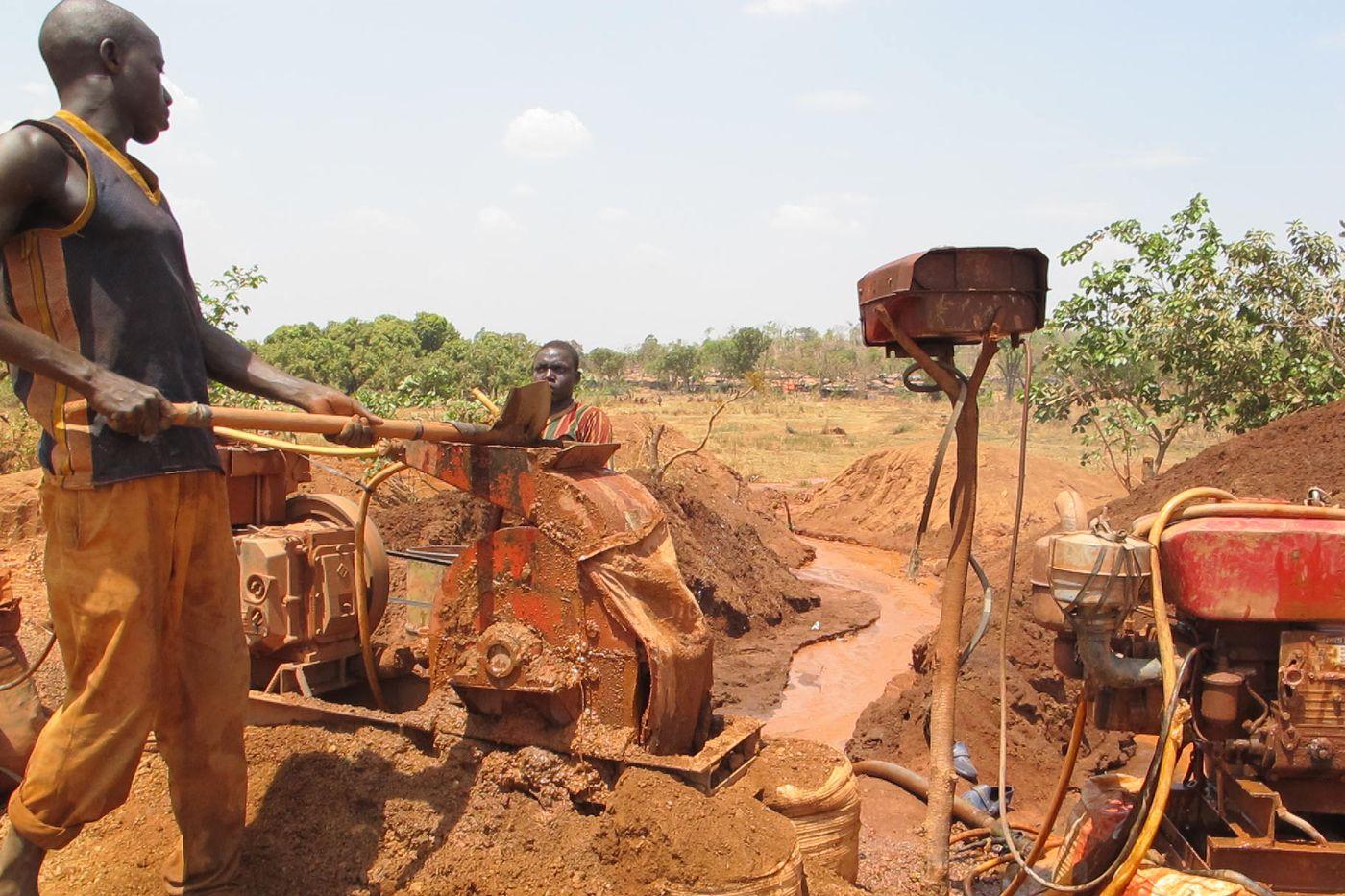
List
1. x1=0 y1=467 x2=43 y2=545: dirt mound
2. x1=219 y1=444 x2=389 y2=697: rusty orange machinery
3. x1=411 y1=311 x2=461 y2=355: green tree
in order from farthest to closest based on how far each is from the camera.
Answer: x1=411 y1=311 x2=461 y2=355: green tree
x1=0 y1=467 x2=43 y2=545: dirt mound
x1=219 y1=444 x2=389 y2=697: rusty orange machinery

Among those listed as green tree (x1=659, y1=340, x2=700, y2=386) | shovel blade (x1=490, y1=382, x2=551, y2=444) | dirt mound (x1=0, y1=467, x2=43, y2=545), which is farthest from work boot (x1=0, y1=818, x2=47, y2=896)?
green tree (x1=659, y1=340, x2=700, y2=386)

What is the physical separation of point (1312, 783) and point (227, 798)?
11.3ft

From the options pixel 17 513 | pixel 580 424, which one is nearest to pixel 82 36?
pixel 580 424

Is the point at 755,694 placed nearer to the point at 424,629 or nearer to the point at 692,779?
the point at 424,629

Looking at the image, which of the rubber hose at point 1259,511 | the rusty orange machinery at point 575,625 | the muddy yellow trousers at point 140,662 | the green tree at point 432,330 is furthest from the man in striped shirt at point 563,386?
the green tree at point 432,330

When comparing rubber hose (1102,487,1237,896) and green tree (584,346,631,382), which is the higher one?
green tree (584,346,631,382)

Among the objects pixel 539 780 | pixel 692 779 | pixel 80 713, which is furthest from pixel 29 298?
pixel 692 779

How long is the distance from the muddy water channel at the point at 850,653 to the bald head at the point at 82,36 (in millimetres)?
6069

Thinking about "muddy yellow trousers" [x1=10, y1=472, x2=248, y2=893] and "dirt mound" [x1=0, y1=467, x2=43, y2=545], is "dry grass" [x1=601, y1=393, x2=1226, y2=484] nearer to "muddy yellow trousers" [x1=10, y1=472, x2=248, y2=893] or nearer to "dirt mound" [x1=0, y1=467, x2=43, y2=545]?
"dirt mound" [x1=0, y1=467, x2=43, y2=545]

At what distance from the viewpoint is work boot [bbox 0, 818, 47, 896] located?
111 inches

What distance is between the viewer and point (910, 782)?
5891 mm

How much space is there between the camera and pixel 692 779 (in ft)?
11.7

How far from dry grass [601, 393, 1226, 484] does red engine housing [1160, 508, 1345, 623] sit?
1658 cm

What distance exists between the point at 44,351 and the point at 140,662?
85cm
